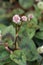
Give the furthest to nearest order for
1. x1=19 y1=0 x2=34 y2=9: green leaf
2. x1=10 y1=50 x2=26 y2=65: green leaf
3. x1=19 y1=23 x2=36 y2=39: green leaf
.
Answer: x1=19 y1=0 x2=34 y2=9: green leaf
x1=19 y1=23 x2=36 y2=39: green leaf
x1=10 y1=50 x2=26 y2=65: green leaf

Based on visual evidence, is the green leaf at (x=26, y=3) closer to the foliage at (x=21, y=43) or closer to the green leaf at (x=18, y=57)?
the foliage at (x=21, y=43)

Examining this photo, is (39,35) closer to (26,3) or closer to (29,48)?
(29,48)

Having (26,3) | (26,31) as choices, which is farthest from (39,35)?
(26,3)

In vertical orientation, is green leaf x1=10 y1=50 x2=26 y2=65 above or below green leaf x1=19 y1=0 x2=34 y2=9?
below

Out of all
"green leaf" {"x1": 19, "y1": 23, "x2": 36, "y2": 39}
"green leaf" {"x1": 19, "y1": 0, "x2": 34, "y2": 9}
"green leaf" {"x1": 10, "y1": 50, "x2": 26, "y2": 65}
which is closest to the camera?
"green leaf" {"x1": 10, "y1": 50, "x2": 26, "y2": 65}

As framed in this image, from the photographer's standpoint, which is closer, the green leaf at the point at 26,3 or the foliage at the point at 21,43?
the foliage at the point at 21,43

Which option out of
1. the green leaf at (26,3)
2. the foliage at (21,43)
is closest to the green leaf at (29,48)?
the foliage at (21,43)

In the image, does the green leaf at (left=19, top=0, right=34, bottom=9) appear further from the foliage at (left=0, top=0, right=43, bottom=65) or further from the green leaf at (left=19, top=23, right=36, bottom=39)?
the green leaf at (left=19, top=23, right=36, bottom=39)

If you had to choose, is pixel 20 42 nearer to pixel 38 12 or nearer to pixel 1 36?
pixel 1 36

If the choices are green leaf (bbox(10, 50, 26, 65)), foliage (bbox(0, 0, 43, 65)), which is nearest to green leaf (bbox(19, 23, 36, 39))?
foliage (bbox(0, 0, 43, 65))
